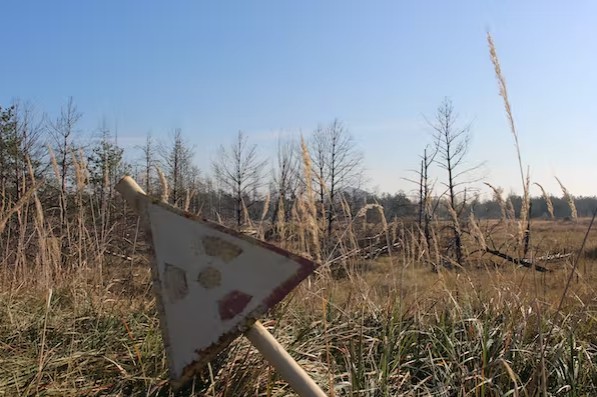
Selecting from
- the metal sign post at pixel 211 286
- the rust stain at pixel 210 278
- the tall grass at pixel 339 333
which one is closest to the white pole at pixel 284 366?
the metal sign post at pixel 211 286

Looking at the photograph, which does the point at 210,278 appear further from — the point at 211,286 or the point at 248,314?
the point at 248,314

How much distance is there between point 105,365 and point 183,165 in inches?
1060

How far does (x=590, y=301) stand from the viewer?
3.63m

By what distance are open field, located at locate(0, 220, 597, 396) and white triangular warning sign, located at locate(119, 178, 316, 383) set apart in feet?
2.09

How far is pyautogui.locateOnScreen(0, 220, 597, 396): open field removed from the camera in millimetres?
2305

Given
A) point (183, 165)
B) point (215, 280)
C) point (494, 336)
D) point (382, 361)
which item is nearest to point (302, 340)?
point (382, 361)

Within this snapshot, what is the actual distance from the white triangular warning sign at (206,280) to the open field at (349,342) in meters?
0.64

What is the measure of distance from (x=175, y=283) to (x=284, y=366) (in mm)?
356

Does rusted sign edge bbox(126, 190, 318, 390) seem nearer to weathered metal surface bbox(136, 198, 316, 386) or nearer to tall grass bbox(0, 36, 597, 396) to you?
weathered metal surface bbox(136, 198, 316, 386)

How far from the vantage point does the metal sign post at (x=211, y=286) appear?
4.12ft

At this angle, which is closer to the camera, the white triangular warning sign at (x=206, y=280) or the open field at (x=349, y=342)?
the white triangular warning sign at (x=206, y=280)

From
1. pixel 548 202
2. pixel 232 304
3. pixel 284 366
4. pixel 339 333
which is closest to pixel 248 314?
pixel 232 304

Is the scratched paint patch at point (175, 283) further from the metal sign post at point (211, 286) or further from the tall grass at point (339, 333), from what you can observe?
the tall grass at point (339, 333)

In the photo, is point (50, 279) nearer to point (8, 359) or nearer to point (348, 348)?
Answer: point (8, 359)
